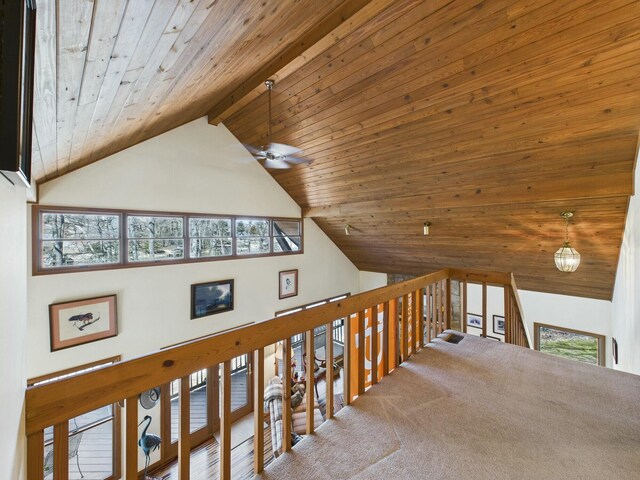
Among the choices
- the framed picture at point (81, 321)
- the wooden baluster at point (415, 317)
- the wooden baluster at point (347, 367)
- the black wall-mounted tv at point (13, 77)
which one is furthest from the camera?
the framed picture at point (81, 321)

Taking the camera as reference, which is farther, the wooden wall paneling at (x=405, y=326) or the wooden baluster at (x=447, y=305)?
the wooden baluster at (x=447, y=305)

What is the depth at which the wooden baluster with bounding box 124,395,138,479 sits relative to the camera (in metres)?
1.11

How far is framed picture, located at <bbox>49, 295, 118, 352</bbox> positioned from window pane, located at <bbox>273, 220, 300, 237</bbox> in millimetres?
3107

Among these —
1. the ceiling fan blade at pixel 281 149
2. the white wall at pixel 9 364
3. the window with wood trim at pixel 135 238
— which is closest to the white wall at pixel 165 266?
the window with wood trim at pixel 135 238

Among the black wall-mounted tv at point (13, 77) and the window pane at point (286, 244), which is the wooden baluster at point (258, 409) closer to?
the black wall-mounted tv at point (13, 77)

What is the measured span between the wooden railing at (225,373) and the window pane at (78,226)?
367 cm

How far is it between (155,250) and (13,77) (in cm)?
431

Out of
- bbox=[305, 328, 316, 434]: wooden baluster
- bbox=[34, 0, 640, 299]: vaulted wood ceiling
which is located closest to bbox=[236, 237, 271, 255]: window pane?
bbox=[34, 0, 640, 299]: vaulted wood ceiling

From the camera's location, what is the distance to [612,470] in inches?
58.1

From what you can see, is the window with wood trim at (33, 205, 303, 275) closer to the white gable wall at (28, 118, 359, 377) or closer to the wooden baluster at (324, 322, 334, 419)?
the white gable wall at (28, 118, 359, 377)

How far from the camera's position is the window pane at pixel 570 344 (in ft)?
19.5

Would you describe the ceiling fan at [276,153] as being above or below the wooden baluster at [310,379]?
above

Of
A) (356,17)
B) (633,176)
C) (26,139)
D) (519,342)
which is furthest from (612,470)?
(356,17)

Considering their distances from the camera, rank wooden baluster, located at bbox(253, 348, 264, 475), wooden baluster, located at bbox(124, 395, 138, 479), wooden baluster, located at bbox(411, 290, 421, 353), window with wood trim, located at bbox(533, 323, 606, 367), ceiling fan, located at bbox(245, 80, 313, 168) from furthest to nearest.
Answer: window with wood trim, located at bbox(533, 323, 606, 367) → ceiling fan, located at bbox(245, 80, 313, 168) → wooden baluster, located at bbox(411, 290, 421, 353) → wooden baluster, located at bbox(253, 348, 264, 475) → wooden baluster, located at bbox(124, 395, 138, 479)
